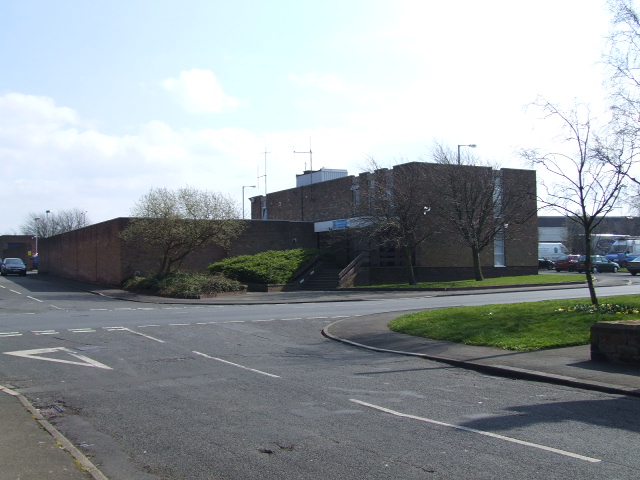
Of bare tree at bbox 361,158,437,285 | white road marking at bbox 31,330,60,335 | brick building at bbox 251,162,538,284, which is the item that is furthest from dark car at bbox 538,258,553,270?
white road marking at bbox 31,330,60,335

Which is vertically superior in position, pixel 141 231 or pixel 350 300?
pixel 141 231

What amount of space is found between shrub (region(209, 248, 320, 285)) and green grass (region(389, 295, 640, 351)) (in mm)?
19746

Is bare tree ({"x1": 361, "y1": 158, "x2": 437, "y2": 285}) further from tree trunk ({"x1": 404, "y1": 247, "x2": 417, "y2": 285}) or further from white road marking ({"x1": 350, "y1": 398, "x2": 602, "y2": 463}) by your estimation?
white road marking ({"x1": 350, "y1": 398, "x2": 602, "y2": 463})

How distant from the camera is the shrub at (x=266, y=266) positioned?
1474 inches

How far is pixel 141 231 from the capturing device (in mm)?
35312

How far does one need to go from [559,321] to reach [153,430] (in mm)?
10940

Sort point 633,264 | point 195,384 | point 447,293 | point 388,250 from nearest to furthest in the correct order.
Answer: point 195,384 < point 447,293 < point 388,250 < point 633,264

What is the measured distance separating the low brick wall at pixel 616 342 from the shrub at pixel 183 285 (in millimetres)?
23270

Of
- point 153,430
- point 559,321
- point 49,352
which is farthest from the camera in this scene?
point 559,321

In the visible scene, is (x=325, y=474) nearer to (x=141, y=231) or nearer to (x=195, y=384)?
(x=195, y=384)

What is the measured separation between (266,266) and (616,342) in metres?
28.6

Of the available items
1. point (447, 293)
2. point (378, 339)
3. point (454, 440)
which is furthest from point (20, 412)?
point (447, 293)

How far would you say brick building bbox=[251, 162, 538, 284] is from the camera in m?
38.4

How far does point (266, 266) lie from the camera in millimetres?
38344
